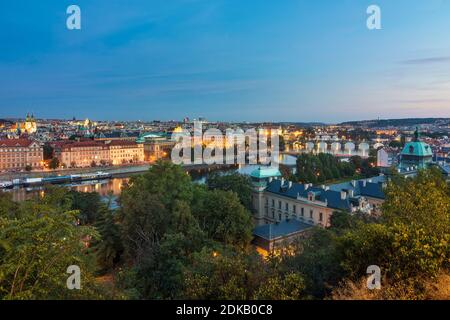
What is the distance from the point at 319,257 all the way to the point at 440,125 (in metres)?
185

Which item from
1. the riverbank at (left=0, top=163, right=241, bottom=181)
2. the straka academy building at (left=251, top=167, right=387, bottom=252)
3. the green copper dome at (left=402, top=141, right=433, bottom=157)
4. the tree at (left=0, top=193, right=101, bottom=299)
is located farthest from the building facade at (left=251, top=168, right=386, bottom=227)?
the riverbank at (left=0, top=163, right=241, bottom=181)

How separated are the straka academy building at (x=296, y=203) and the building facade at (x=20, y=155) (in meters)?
49.5

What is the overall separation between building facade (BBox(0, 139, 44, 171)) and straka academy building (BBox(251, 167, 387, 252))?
49537 mm

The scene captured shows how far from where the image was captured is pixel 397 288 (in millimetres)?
6086

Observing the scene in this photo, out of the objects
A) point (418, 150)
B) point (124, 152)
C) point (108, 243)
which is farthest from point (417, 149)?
point (124, 152)

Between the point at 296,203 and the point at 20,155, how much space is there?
56.0 m

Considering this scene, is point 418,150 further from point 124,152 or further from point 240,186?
point 124,152

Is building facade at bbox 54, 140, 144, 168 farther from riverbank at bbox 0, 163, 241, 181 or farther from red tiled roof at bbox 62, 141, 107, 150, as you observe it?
riverbank at bbox 0, 163, 241, 181

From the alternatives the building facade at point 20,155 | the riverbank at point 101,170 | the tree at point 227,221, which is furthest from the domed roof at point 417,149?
the building facade at point 20,155

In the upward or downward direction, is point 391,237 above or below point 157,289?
above

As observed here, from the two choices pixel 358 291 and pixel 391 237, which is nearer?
pixel 358 291

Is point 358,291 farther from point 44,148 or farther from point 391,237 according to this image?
point 44,148

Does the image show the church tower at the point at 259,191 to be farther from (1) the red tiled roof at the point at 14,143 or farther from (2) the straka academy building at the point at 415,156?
(1) the red tiled roof at the point at 14,143
